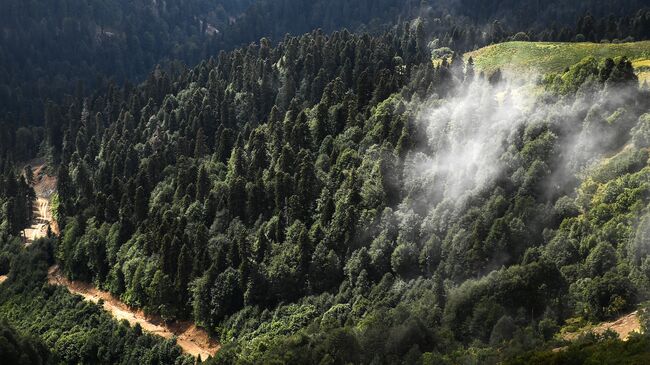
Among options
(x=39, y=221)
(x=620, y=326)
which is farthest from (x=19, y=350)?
(x=39, y=221)

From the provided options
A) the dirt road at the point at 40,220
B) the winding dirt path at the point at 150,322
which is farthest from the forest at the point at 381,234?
the dirt road at the point at 40,220

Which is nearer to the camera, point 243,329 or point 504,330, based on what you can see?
point 504,330

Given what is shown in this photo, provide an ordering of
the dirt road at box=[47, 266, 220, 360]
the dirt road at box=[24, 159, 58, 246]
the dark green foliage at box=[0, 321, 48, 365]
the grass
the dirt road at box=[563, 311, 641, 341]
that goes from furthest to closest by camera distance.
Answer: the dirt road at box=[24, 159, 58, 246] → the grass → the dirt road at box=[47, 266, 220, 360] → the dark green foliage at box=[0, 321, 48, 365] → the dirt road at box=[563, 311, 641, 341]

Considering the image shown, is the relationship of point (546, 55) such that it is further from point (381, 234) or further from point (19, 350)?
point (19, 350)

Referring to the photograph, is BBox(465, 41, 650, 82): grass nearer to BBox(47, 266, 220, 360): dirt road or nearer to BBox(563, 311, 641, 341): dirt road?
BBox(563, 311, 641, 341): dirt road

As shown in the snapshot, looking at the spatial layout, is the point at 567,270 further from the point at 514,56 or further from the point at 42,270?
the point at 42,270

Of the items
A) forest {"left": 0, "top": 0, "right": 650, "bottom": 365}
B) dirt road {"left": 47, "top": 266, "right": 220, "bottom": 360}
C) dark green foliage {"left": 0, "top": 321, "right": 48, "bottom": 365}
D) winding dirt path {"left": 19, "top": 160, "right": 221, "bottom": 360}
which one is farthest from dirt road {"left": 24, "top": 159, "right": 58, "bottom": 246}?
dark green foliage {"left": 0, "top": 321, "right": 48, "bottom": 365}

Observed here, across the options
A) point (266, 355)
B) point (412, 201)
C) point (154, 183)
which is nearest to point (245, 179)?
point (154, 183)
